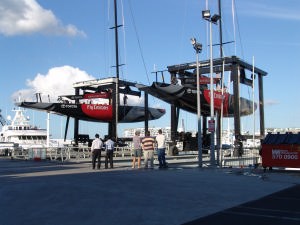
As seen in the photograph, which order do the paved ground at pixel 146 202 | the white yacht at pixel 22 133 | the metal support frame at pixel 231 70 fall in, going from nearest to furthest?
the paved ground at pixel 146 202
the metal support frame at pixel 231 70
the white yacht at pixel 22 133

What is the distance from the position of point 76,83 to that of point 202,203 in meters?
37.8

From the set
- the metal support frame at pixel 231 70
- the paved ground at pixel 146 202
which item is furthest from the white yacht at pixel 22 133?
the paved ground at pixel 146 202

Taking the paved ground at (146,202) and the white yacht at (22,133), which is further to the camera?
the white yacht at (22,133)

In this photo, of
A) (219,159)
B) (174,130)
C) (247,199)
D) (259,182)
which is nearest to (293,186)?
(259,182)

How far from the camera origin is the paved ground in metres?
8.52

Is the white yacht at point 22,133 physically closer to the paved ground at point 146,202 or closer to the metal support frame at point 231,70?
the metal support frame at point 231,70

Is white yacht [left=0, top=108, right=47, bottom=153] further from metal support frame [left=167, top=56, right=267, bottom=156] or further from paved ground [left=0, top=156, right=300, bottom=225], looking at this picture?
paved ground [left=0, top=156, right=300, bottom=225]

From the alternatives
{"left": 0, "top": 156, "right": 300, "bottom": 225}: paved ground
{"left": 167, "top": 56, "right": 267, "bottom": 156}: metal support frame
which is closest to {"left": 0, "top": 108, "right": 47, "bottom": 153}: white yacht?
{"left": 167, "top": 56, "right": 267, "bottom": 156}: metal support frame

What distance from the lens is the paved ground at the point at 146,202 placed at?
8.52m

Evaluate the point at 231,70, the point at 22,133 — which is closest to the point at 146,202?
the point at 231,70

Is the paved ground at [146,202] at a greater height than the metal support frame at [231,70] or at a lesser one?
lesser

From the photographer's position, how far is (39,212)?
8.95 meters

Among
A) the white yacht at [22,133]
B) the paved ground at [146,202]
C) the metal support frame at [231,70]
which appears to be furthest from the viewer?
the white yacht at [22,133]

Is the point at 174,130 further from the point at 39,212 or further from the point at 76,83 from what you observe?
the point at 39,212
